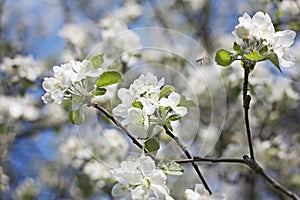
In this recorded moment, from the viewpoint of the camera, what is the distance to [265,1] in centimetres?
280

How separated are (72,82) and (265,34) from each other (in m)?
0.40

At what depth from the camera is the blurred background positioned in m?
2.44

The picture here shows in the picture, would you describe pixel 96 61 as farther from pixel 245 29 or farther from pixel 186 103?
pixel 245 29

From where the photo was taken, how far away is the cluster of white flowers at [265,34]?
1159 millimetres

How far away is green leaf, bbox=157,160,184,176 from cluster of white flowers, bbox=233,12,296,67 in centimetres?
30

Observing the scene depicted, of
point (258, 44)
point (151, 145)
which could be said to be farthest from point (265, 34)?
point (151, 145)

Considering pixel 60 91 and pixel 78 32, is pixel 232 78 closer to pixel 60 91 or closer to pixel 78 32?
pixel 78 32

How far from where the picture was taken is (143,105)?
3.66ft

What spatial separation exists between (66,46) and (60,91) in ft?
6.29

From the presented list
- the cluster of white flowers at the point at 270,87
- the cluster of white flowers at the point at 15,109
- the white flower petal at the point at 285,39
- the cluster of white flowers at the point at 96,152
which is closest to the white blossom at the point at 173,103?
the white flower petal at the point at 285,39

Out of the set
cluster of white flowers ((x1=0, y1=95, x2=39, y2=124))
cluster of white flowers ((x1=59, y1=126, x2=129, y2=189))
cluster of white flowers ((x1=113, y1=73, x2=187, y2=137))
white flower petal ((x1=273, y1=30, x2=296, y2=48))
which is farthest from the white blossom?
cluster of white flowers ((x1=0, y1=95, x2=39, y2=124))

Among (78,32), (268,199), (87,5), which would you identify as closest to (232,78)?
(78,32)

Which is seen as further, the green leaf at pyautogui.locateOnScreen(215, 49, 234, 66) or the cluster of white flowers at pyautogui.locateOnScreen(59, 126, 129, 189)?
the cluster of white flowers at pyautogui.locateOnScreen(59, 126, 129, 189)

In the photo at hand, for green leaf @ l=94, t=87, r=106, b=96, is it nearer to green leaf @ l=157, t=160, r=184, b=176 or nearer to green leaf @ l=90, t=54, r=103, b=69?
green leaf @ l=90, t=54, r=103, b=69
